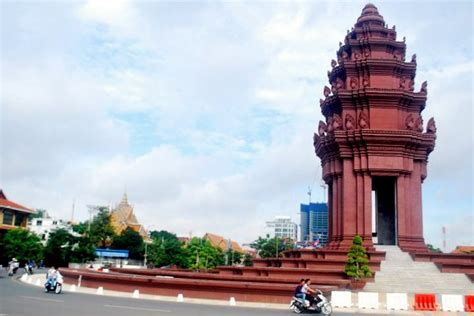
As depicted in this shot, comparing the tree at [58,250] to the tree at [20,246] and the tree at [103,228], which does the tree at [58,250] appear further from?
the tree at [103,228]

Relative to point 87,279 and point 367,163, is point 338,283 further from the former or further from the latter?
point 87,279

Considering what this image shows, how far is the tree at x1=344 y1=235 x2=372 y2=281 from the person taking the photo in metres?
24.1

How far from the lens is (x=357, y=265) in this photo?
80.0 feet

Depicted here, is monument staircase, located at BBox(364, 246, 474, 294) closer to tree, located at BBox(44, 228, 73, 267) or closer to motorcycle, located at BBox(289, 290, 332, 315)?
motorcycle, located at BBox(289, 290, 332, 315)

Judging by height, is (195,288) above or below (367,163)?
below

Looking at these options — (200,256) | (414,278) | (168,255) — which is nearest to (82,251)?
(200,256)

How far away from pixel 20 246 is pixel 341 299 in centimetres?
4673

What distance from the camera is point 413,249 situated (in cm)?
2869

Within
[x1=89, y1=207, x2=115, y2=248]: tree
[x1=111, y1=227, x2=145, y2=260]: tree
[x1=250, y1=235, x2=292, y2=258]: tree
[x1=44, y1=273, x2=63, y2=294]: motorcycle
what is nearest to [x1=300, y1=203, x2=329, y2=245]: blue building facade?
[x1=250, y1=235, x2=292, y2=258]: tree

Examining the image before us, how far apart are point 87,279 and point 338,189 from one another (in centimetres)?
1640

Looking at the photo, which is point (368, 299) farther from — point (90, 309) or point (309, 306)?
point (90, 309)

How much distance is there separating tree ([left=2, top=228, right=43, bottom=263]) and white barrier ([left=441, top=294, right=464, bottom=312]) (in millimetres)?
49506

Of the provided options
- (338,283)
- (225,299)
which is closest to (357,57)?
(338,283)

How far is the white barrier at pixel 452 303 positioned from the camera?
19.6 meters
